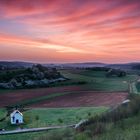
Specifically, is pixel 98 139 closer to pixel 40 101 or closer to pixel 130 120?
pixel 130 120

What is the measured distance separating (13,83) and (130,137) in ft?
242

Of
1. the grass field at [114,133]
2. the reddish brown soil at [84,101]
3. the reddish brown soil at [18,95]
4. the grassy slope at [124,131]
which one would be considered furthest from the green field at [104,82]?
the grass field at [114,133]

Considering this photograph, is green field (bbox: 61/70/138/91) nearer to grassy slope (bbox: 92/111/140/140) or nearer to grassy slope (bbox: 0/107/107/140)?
grassy slope (bbox: 0/107/107/140)

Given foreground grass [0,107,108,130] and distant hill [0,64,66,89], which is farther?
distant hill [0,64,66,89]

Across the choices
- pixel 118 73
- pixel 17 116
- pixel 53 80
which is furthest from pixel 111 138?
pixel 118 73

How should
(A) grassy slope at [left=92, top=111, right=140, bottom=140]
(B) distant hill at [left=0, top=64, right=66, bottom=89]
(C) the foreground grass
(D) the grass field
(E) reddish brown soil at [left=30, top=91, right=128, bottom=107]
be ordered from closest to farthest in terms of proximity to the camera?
(A) grassy slope at [left=92, top=111, right=140, bottom=140] → (D) the grass field → (C) the foreground grass → (E) reddish brown soil at [left=30, top=91, right=128, bottom=107] → (B) distant hill at [left=0, top=64, right=66, bottom=89]

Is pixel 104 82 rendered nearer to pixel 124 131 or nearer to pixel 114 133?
pixel 124 131

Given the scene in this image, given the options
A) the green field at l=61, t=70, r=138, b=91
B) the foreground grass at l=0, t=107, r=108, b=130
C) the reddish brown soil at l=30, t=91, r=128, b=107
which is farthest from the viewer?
the green field at l=61, t=70, r=138, b=91

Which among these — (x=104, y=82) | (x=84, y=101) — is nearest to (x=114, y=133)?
(x=84, y=101)

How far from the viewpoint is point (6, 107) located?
5031cm

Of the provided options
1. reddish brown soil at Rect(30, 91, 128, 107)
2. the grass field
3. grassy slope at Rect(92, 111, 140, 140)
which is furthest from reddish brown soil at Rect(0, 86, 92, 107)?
grassy slope at Rect(92, 111, 140, 140)

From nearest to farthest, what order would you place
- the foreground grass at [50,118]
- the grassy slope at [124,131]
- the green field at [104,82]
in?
1. the grassy slope at [124,131]
2. the foreground grass at [50,118]
3. the green field at [104,82]

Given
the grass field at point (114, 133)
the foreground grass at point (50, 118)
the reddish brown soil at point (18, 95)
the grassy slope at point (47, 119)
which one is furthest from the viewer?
the reddish brown soil at point (18, 95)

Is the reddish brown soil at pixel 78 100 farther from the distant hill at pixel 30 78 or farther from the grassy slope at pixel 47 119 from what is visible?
the distant hill at pixel 30 78
